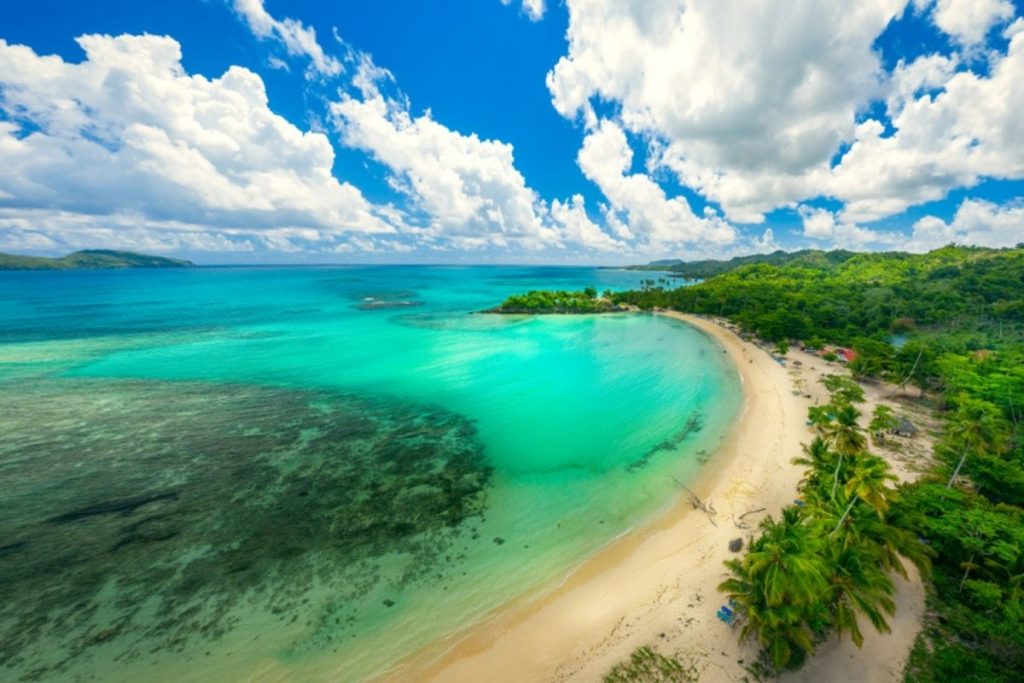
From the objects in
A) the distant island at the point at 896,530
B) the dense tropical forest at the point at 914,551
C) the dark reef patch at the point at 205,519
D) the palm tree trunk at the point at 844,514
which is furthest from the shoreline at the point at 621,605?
the palm tree trunk at the point at 844,514

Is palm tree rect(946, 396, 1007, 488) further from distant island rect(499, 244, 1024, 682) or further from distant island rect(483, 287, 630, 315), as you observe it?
distant island rect(483, 287, 630, 315)

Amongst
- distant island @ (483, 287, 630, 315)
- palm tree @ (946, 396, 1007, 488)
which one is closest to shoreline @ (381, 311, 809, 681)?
palm tree @ (946, 396, 1007, 488)

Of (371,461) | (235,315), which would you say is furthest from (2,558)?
(235,315)

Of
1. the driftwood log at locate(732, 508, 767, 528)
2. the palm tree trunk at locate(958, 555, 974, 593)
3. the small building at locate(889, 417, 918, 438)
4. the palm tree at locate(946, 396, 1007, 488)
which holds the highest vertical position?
the palm tree at locate(946, 396, 1007, 488)


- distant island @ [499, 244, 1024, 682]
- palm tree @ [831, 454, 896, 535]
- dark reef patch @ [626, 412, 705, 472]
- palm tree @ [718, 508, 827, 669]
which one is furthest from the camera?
dark reef patch @ [626, 412, 705, 472]

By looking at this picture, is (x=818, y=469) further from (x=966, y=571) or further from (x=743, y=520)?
(x=966, y=571)

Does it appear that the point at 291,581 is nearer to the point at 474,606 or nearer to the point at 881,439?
the point at 474,606
